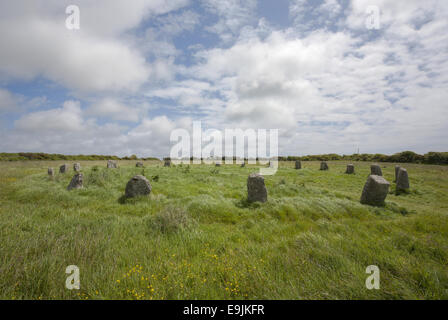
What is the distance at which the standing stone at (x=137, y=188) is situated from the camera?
9570mm

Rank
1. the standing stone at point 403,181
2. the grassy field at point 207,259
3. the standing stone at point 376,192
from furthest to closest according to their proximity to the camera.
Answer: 1. the standing stone at point 403,181
2. the standing stone at point 376,192
3. the grassy field at point 207,259

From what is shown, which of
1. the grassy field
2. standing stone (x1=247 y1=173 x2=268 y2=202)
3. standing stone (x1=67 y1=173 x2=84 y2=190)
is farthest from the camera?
standing stone (x1=67 y1=173 x2=84 y2=190)

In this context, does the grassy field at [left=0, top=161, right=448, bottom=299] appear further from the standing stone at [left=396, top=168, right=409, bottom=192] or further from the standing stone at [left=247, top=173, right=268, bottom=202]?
the standing stone at [left=396, top=168, right=409, bottom=192]

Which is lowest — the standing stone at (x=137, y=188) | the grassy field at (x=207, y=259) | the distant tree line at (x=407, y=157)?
the grassy field at (x=207, y=259)

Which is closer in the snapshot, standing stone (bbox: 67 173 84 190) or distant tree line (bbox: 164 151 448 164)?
standing stone (bbox: 67 173 84 190)

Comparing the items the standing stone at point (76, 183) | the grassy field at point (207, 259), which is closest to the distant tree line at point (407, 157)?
the standing stone at point (76, 183)

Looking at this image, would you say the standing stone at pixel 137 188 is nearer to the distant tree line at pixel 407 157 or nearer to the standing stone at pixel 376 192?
the standing stone at pixel 376 192

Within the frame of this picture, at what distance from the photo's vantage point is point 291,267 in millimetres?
3572

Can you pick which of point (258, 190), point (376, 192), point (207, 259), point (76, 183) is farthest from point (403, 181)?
point (76, 183)

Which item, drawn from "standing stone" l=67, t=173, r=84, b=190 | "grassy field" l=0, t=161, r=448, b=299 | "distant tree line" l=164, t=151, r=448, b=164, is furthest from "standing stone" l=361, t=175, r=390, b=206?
"distant tree line" l=164, t=151, r=448, b=164

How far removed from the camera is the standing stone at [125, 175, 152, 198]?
9.57 metres
